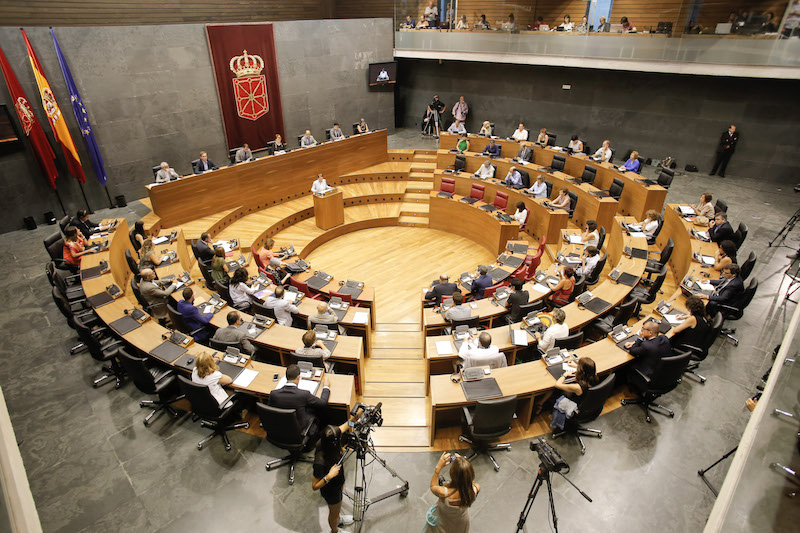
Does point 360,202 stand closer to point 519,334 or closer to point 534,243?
point 534,243

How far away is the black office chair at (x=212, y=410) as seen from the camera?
4859 millimetres

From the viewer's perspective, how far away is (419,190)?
13156mm

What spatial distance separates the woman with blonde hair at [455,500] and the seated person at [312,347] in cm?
260

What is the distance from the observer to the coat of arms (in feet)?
42.3

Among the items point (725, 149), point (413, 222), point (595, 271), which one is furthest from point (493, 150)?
point (725, 149)

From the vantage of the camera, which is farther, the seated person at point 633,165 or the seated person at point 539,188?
the seated person at point 539,188

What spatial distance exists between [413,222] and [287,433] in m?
8.40

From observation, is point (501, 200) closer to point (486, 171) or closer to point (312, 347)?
point (486, 171)

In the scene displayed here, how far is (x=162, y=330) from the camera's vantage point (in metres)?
6.11

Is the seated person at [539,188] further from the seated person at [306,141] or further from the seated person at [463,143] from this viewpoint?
the seated person at [306,141]

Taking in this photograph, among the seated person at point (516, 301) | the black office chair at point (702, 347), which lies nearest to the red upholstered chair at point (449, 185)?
the seated person at point (516, 301)

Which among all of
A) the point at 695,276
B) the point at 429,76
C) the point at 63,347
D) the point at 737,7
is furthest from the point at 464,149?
the point at 63,347

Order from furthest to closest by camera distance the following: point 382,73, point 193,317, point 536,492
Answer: point 382,73
point 193,317
point 536,492

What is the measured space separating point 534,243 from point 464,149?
159 inches
